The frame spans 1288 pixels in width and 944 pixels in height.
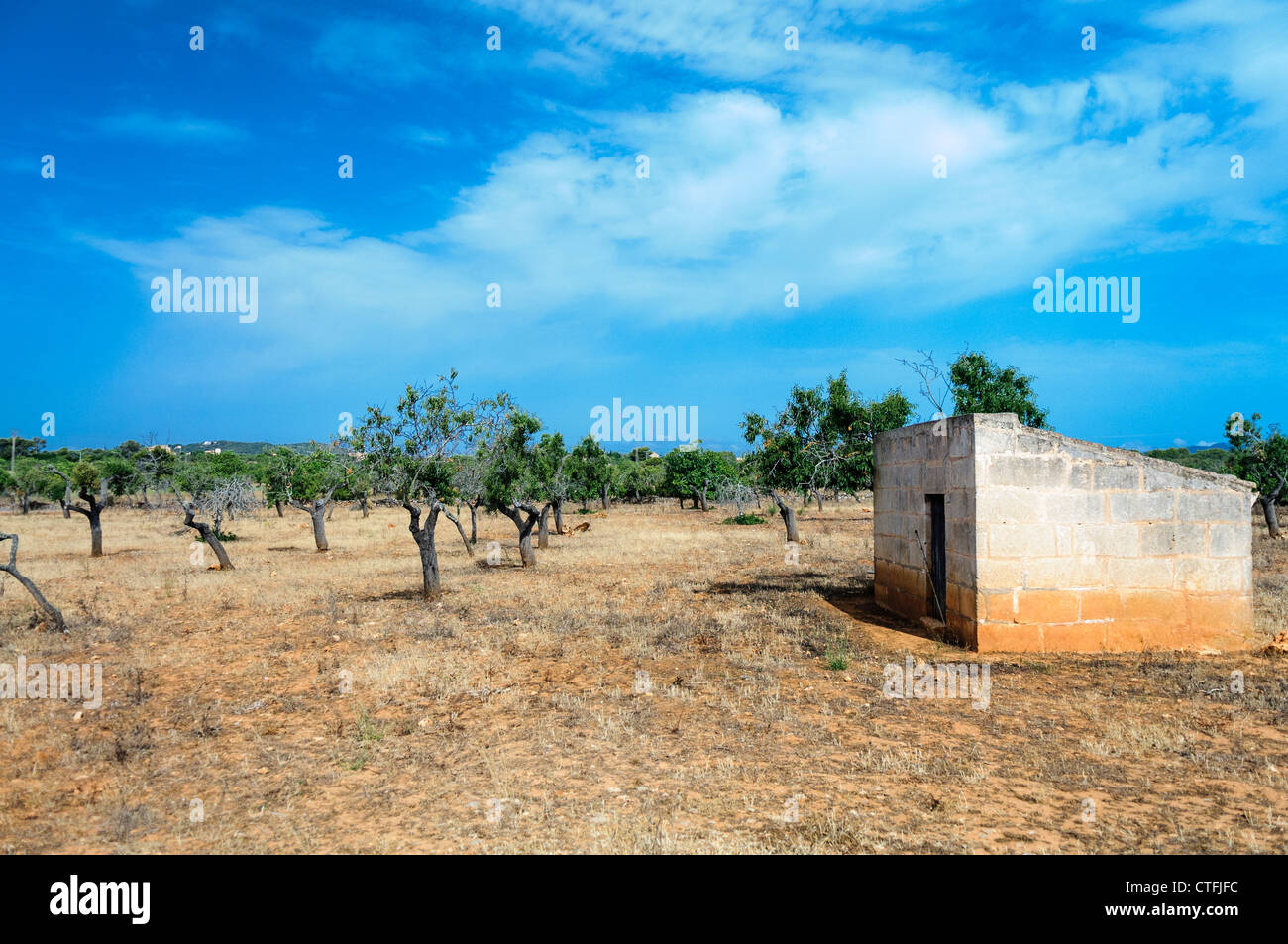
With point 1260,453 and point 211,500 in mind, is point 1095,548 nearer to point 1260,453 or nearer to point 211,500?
point 1260,453

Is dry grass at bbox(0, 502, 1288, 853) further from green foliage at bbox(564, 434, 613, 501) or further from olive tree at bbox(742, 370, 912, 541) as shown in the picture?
green foliage at bbox(564, 434, 613, 501)

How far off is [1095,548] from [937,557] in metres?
2.39

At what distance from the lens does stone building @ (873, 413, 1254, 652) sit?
34.3 ft

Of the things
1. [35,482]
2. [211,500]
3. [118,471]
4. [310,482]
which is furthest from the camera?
[35,482]

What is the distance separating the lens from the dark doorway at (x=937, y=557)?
1208 centimetres

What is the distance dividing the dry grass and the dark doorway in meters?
0.92

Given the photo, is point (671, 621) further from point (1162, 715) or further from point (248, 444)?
point (248, 444)

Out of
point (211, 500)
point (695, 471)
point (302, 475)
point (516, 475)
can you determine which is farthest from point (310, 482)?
point (695, 471)

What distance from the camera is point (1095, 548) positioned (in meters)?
10.5

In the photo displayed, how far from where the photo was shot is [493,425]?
17.7 metres

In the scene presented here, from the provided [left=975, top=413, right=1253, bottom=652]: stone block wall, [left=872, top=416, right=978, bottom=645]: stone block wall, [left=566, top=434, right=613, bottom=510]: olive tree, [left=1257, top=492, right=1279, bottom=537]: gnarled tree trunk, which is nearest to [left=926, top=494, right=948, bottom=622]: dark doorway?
[left=872, top=416, right=978, bottom=645]: stone block wall

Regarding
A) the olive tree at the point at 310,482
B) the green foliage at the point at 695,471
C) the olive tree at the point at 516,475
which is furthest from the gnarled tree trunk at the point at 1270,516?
the olive tree at the point at 310,482
